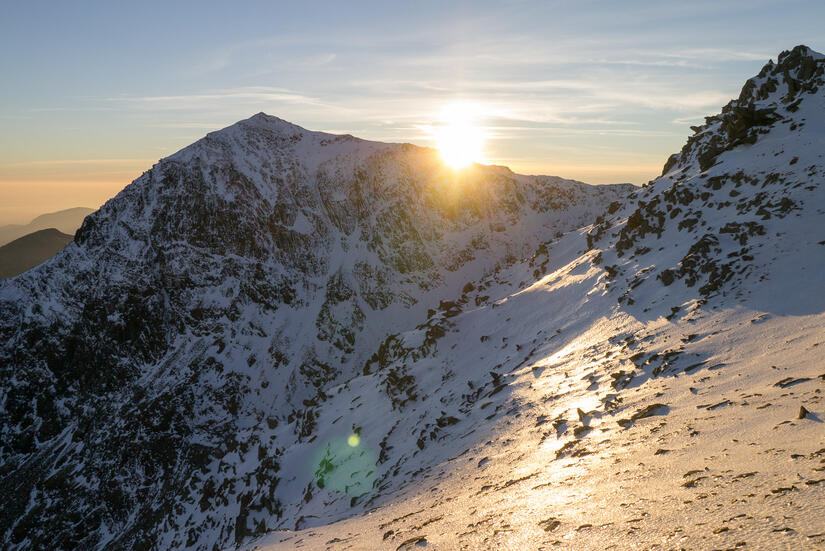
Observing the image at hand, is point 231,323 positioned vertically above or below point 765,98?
below

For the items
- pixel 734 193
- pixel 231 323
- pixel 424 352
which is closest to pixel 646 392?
pixel 734 193

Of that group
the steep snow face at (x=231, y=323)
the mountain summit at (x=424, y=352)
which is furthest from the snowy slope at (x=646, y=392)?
the steep snow face at (x=231, y=323)

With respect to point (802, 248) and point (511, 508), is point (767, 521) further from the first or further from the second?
point (802, 248)

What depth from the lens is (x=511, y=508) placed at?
54.5 ft

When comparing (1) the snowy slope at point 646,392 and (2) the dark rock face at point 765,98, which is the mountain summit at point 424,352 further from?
(2) the dark rock face at point 765,98

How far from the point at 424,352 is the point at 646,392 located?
35105mm

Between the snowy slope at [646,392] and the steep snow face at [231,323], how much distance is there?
27.6ft

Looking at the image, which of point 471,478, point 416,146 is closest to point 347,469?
point 471,478

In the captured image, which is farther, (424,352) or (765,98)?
(424,352)

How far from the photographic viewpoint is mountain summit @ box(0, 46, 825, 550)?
1612cm

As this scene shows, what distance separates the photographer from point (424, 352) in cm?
5662

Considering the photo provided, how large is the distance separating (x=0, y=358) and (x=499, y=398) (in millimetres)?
101156

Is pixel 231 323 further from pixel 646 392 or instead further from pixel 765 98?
pixel 765 98

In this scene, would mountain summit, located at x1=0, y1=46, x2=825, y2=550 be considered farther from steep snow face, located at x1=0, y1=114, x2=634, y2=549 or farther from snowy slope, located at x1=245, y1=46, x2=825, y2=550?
steep snow face, located at x1=0, y1=114, x2=634, y2=549
